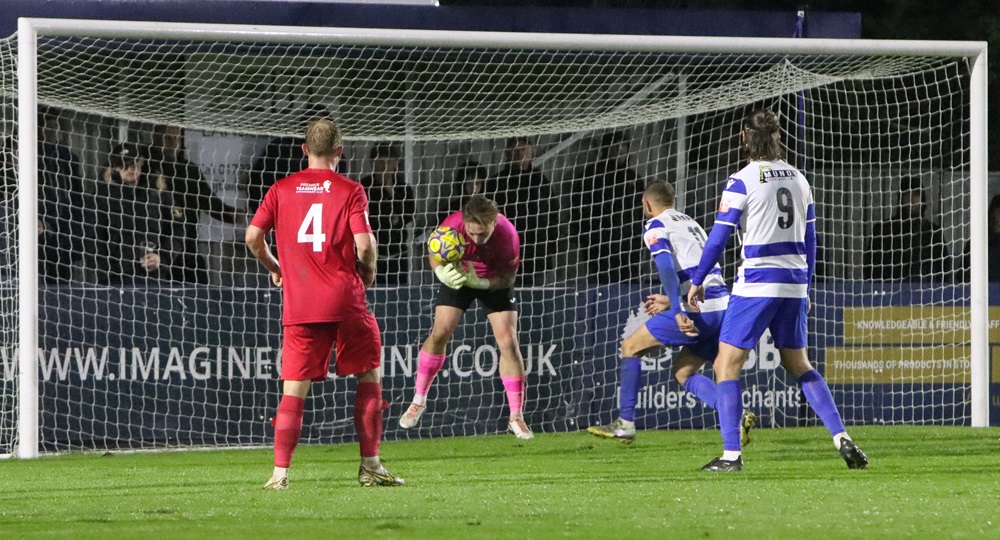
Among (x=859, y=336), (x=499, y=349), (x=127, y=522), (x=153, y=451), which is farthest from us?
(x=859, y=336)

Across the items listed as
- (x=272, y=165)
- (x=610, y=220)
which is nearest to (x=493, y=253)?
(x=610, y=220)

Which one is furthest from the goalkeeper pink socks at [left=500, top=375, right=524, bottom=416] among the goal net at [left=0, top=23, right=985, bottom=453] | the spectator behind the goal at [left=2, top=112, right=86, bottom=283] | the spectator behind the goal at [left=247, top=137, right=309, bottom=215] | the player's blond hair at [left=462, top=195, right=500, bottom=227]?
the spectator behind the goal at [left=2, top=112, right=86, bottom=283]

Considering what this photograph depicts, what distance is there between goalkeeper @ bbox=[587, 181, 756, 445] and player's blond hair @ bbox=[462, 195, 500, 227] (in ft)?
3.64

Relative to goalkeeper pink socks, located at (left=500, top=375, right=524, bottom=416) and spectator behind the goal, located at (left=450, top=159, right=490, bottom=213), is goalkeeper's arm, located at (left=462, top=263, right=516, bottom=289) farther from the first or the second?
spectator behind the goal, located at (left=450, top=159, right=490, bottom=213)

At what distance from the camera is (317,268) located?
22.6 feet

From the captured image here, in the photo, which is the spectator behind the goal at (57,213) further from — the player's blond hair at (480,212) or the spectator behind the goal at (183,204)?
the player's blond hair at (480,212)

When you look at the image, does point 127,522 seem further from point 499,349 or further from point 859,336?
point 859,336

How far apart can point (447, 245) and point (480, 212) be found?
341 millimetres

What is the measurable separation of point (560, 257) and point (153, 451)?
146 inches

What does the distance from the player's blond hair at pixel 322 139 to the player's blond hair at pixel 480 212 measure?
10.5 feet

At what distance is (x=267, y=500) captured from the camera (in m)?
6.59

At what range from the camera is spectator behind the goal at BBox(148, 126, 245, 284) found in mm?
11258

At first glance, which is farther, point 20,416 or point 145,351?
point 145,351

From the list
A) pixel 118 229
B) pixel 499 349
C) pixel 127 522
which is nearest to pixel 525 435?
pixel 499 349
